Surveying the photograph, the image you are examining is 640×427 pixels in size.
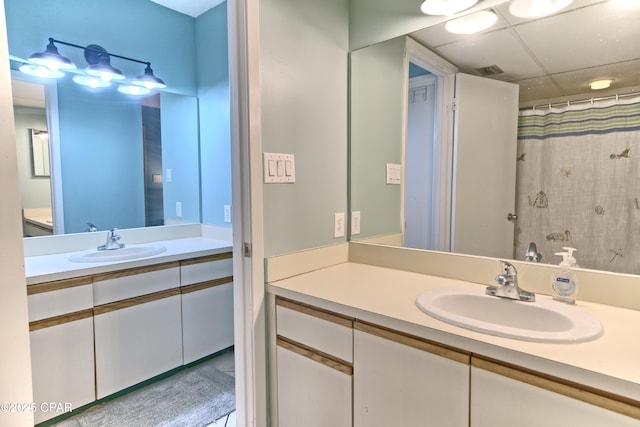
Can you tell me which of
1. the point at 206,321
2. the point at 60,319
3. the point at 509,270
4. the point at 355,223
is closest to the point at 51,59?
the point at 60,319

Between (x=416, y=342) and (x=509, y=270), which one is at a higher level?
(x=509, y=270)

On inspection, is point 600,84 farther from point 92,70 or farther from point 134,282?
A: point 92,70

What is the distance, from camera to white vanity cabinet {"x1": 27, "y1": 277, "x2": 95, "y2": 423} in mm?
1525

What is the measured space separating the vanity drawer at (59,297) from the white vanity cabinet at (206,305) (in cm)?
52

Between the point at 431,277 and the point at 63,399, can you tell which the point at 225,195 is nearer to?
the point at 63,399

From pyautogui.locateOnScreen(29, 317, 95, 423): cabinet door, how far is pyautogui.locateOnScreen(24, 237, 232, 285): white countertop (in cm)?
25

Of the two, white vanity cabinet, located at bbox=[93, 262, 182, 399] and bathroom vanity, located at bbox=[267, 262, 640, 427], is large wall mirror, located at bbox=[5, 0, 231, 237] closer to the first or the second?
white vanity cabinet, located at bbox=[93, 262, 182, 399]

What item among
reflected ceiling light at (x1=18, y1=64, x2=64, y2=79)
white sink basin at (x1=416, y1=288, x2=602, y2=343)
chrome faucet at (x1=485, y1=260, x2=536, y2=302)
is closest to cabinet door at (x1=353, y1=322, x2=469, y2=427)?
white sink basin at (x1=416, y1=288, x2=602, y2=343)

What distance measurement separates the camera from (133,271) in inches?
72.9

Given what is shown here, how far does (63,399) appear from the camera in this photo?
162cm

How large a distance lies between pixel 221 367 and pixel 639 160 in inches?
93.3

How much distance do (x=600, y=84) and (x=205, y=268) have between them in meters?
2.18

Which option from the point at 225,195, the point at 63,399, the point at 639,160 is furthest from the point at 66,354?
the point at 639,160

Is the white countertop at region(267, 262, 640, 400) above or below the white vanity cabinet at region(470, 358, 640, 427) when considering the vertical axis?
above
